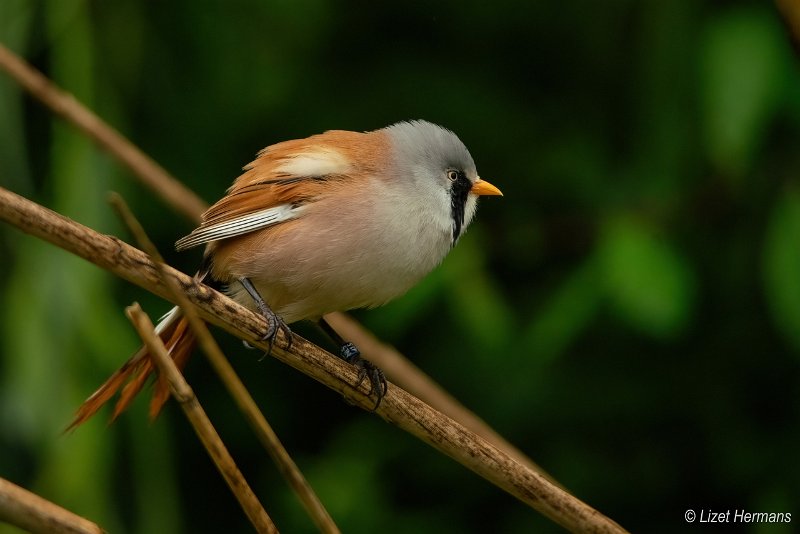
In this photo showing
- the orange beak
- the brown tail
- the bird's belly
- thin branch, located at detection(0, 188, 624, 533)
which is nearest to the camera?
thin branch, located at detection(0, 188, 624, 533)

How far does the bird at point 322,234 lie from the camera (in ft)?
9.71

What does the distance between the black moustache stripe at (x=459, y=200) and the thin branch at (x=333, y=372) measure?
0.91 metres

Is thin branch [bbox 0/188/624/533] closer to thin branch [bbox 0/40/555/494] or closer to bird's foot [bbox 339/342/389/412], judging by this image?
bird's foot [bbox 339/342/389/412]

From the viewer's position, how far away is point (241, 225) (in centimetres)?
308

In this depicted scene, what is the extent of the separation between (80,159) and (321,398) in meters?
1.67

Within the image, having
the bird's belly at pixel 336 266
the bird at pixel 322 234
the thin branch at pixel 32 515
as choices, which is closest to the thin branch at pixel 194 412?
the thin branch at pixel 32 515

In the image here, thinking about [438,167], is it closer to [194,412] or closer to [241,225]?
[241,225]

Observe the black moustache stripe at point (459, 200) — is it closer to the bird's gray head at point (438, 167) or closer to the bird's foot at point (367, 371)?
the bird's gray head at point (438, 167)

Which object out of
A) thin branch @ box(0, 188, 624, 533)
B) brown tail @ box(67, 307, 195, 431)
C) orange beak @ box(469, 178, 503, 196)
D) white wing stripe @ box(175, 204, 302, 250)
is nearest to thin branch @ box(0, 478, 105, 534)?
thin branch @ box(0, 188, 624, 533)

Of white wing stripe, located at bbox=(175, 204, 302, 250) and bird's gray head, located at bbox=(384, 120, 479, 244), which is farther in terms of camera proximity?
bird's gray head, located at bbox=(384, 120, 479, 244)

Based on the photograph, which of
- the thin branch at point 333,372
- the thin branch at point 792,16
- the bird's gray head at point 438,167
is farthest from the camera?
the bird's gray head at point 438,167

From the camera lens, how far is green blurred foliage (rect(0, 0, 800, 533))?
379 centimetres

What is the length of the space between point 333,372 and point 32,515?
3.17 feet

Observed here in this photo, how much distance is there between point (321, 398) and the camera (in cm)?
Answer: 473
